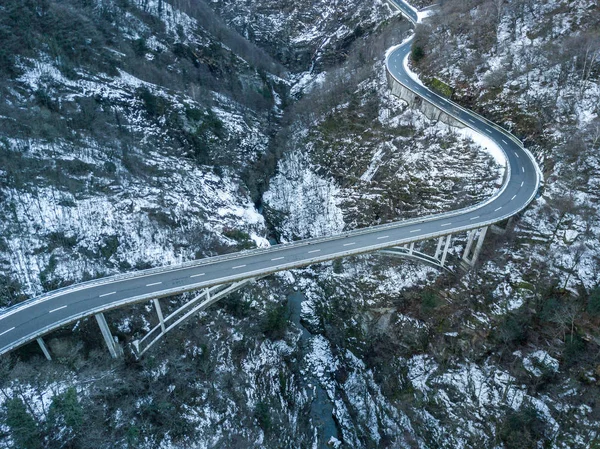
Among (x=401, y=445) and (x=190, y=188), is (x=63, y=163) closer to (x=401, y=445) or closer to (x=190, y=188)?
(x=190, y=188)

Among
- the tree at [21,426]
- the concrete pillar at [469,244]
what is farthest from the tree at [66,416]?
the concrete pillar at [469,244]

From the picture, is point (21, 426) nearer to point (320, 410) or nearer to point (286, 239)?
point (320, 410)

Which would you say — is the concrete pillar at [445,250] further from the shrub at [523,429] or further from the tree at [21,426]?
the tree at [21,426]

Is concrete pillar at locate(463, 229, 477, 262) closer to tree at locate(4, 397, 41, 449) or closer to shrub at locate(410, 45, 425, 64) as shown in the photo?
shrub at locate(410, 45, 425, 64)

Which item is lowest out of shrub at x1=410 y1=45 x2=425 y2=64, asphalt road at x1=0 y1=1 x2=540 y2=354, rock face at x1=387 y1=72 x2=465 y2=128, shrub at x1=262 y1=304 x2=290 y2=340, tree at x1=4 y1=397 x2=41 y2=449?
shrub at x1=262 y1=304 x2=290 y2=340

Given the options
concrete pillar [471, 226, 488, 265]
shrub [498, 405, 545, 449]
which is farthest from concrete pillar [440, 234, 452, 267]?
shrub [498, 405, 545, 449]

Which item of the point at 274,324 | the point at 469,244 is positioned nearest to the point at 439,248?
the point at 469,244

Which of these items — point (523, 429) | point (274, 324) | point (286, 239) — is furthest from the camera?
point (286, 239)
